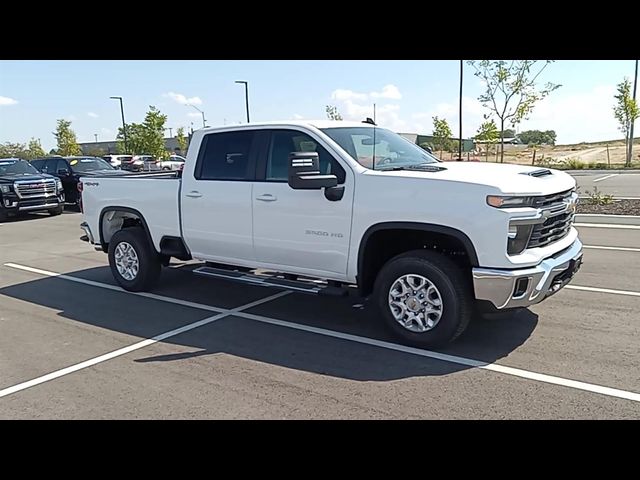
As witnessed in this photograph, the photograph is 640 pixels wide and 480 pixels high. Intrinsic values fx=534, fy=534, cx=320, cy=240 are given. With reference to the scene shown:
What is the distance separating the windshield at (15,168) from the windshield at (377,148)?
48.5ft

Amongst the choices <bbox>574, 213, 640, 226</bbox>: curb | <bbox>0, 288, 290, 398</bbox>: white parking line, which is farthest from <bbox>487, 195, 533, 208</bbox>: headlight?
<bbox>574, 213, 640, 226</bbox>: curb

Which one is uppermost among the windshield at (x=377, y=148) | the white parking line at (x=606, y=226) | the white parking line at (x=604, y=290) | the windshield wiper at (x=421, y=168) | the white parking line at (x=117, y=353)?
the windshield at (x=377, y=148)

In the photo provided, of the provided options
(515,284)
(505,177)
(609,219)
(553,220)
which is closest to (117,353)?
(515,284)

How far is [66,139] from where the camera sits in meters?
50.9

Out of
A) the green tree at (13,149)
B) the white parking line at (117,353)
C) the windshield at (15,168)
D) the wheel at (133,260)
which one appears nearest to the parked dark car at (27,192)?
the windshield at (15,168)

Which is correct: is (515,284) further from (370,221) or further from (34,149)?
(34,149)

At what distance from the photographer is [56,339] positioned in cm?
541

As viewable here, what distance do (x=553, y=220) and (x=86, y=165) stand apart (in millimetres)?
17447

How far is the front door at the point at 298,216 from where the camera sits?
5125 mm

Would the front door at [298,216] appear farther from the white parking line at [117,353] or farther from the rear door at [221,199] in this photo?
the white parking line at [117,353]

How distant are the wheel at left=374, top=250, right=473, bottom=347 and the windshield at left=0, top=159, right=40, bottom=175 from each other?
15808mm

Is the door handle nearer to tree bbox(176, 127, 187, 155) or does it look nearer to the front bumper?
the front bumper
